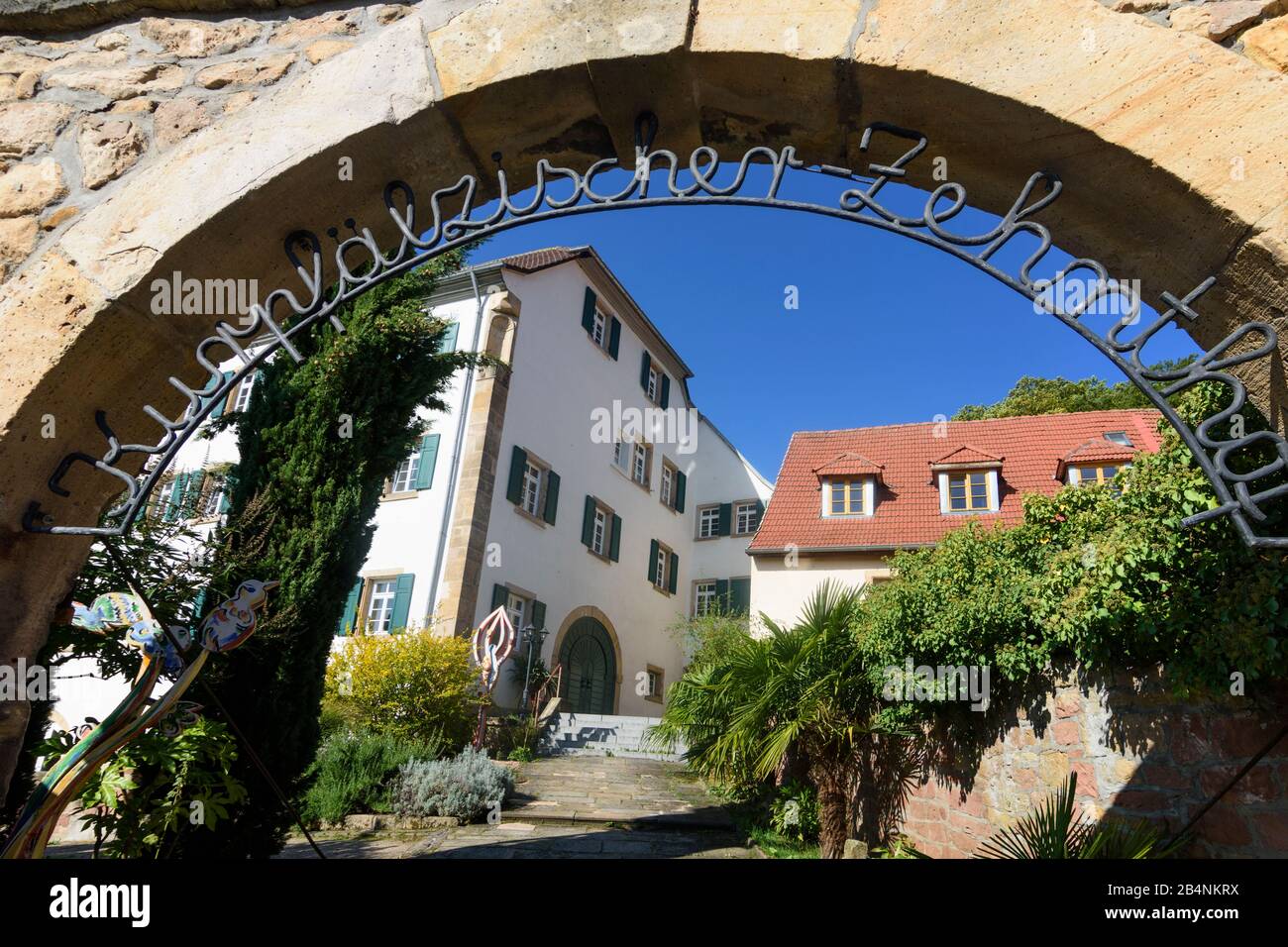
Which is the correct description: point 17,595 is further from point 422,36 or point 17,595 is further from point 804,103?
point 804,103

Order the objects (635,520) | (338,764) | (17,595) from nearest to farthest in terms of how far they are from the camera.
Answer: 1. (17,595)
2. (338,764)
3. (635,520)

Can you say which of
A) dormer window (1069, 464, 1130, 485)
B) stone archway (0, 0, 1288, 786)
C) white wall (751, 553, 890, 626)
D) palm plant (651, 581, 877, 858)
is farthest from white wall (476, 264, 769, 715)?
stone archway (0, 0, 1288, 786)

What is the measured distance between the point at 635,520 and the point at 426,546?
275 inches

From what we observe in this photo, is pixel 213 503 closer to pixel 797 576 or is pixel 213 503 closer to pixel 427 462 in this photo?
pixel 427 462

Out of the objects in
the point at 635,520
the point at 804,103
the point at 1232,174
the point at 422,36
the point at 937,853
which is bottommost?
the point at 937,853

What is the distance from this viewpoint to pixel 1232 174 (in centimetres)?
180

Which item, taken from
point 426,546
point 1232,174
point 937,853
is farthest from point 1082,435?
point 1232,174

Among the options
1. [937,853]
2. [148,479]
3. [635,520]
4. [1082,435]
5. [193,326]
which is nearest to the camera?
[148,479]

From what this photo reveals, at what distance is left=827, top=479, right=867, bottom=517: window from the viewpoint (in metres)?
15.3

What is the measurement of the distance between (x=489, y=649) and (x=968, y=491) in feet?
29.2

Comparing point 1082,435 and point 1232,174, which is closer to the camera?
point 1232,174

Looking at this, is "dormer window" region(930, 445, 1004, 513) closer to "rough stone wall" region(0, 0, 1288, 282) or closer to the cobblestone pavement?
the cobblestone pavement

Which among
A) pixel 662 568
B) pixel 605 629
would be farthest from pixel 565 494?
pixel 662 568

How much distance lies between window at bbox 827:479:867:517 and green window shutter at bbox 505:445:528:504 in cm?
578
